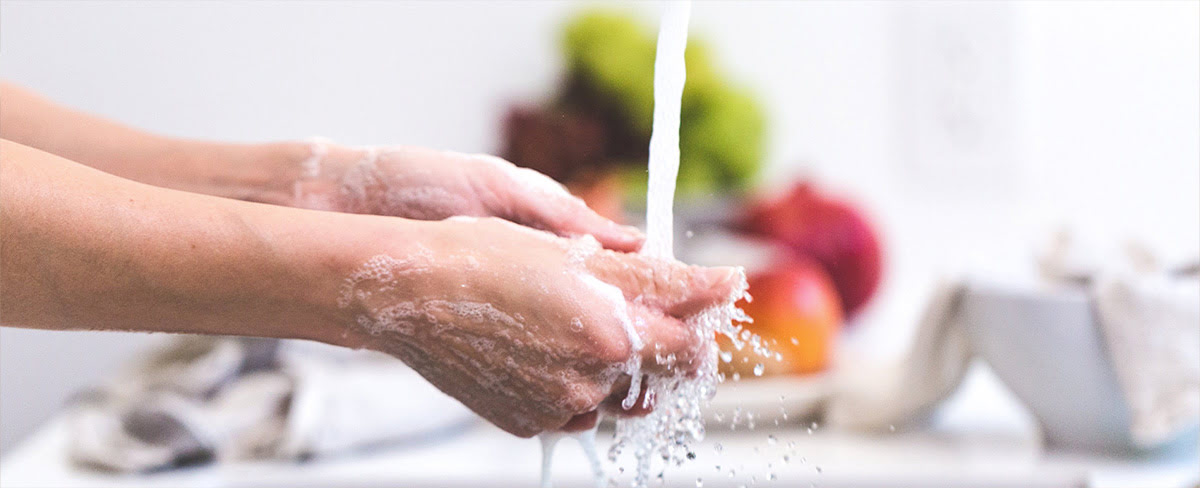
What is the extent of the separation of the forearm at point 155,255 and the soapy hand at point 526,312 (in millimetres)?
16

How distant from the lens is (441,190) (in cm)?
51

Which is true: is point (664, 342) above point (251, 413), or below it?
above

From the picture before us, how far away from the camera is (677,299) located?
16.4 inches

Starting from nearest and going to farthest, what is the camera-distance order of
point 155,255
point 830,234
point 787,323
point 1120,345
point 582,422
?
point 155,255
point 582,422
point 1120,345
point 787,323
point 830,234

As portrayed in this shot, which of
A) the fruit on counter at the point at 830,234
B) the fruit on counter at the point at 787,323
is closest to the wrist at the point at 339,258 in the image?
the fruit on counter at the point at 787,323

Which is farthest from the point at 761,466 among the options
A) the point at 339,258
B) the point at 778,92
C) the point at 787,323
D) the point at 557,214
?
the point at 778,92

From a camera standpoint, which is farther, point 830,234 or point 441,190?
point 830,234

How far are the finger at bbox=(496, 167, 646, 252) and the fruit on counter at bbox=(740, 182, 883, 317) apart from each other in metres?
0.40

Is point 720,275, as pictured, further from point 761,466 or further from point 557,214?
point 761,466

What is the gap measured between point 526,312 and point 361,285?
61 millimetres

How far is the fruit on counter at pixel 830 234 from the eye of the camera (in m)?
0.87

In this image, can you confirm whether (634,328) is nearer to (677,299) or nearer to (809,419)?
(677,299)

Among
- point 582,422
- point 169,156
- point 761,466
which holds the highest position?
point 169,156

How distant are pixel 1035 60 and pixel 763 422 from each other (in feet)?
2.06
